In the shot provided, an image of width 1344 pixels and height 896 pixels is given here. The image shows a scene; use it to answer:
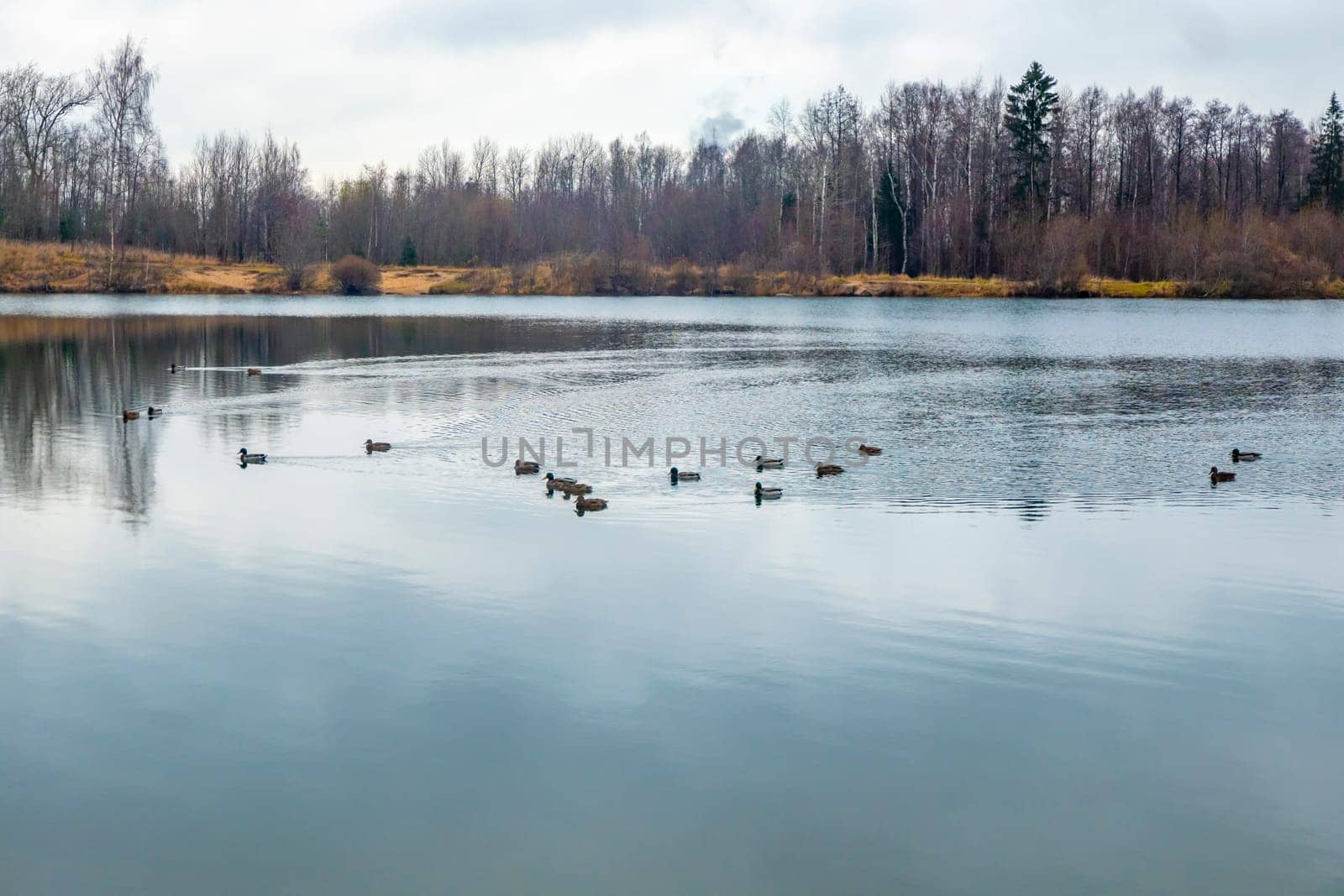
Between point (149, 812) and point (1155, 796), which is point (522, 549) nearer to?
point (149, 812)

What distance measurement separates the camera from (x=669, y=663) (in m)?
11.4

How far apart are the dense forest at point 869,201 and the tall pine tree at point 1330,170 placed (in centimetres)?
17

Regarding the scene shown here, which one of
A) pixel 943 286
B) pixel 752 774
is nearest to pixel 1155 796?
pixel 752 774

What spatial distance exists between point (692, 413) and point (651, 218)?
294 feet

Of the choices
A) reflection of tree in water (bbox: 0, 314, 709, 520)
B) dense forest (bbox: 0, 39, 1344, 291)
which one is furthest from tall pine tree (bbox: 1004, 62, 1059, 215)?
reflection of tree in water (bbox: 0, 314, 709, 520)

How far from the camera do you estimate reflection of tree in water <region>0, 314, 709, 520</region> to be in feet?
68.0

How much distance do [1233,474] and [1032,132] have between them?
73.8 metres

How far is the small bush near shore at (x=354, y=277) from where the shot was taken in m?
85.8

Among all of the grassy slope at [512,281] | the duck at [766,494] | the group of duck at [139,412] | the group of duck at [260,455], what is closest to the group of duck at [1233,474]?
the duck at [766,494]

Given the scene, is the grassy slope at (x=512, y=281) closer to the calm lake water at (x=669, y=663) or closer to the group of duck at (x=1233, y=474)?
the calm lake water at (x=669, y=663)

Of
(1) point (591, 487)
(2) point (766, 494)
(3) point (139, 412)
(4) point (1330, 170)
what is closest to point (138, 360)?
(3) point (139, 412)

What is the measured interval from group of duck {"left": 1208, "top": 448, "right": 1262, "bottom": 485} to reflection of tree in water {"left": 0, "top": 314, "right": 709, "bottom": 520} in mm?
15790

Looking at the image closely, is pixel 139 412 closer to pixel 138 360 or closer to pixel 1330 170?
pixel 138 360

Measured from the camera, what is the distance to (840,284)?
84188 mm
